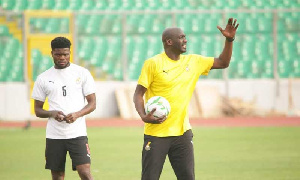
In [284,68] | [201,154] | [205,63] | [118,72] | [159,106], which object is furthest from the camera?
[284,68]

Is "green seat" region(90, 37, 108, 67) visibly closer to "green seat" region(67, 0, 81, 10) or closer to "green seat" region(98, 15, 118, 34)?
"green seat" region(98, 15, 118, 34)

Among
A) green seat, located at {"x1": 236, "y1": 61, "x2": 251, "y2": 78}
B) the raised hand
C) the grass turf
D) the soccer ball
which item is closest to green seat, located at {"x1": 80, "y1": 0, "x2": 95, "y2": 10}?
green seat, located at {"x1": 236, "y1": 61, "x2": 251, "y2": 78}

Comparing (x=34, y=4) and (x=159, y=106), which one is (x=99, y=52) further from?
(x=159, y=106)

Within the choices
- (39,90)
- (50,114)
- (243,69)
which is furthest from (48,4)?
(50,114)

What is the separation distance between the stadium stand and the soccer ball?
69.8 ft

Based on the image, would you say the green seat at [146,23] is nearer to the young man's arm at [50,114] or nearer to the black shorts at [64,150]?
the young man's arm at [50,114]

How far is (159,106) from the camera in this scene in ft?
25.9

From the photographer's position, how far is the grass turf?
12953 millimetres

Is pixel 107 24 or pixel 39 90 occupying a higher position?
pixel 107 24

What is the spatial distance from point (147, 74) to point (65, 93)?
1.20m

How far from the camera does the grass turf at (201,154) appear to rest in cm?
1295

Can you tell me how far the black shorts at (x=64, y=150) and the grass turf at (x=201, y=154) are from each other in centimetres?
361

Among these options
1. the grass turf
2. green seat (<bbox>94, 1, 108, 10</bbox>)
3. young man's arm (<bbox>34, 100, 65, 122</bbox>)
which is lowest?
the grass turf

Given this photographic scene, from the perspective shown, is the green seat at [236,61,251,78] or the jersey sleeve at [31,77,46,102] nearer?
the jersey sleeve at [31,77,46,102]
